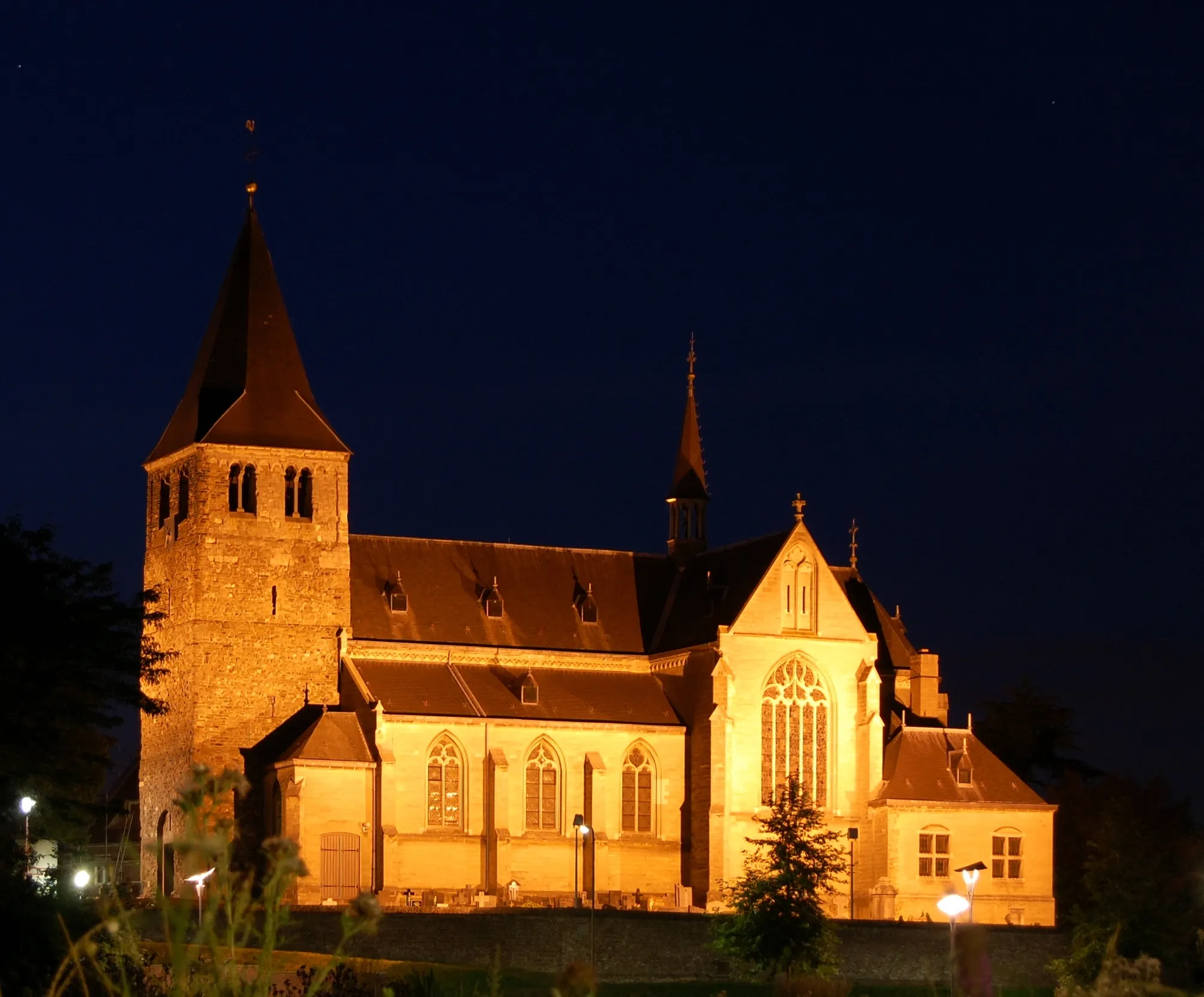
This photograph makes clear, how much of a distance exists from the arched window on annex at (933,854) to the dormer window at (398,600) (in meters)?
19.1

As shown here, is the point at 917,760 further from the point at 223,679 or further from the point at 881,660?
the point at 223,679

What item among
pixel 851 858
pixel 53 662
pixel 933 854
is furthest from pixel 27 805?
pixel 933 854

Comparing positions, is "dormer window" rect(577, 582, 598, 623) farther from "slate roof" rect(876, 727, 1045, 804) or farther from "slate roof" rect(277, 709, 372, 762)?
"slate roof" rect(876, 727, 1045, 804)

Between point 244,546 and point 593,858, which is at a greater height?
point 244,546

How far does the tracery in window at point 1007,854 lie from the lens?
7662cm

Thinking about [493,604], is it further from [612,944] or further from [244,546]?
[612,944]

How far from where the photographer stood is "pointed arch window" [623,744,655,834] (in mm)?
75188

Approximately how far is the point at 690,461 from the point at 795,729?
44.6ft

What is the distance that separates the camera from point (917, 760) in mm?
77625

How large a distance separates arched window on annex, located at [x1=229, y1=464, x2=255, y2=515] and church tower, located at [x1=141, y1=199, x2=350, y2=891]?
0.04m

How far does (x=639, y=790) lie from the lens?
248 ft

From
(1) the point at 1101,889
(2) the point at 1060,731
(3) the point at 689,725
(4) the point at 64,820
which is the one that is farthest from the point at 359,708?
(2) the point at 1060,731

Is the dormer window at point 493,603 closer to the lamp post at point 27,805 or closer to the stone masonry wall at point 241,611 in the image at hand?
the stone masonry wall at point 241,611

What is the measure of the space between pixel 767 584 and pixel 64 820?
3007cm
